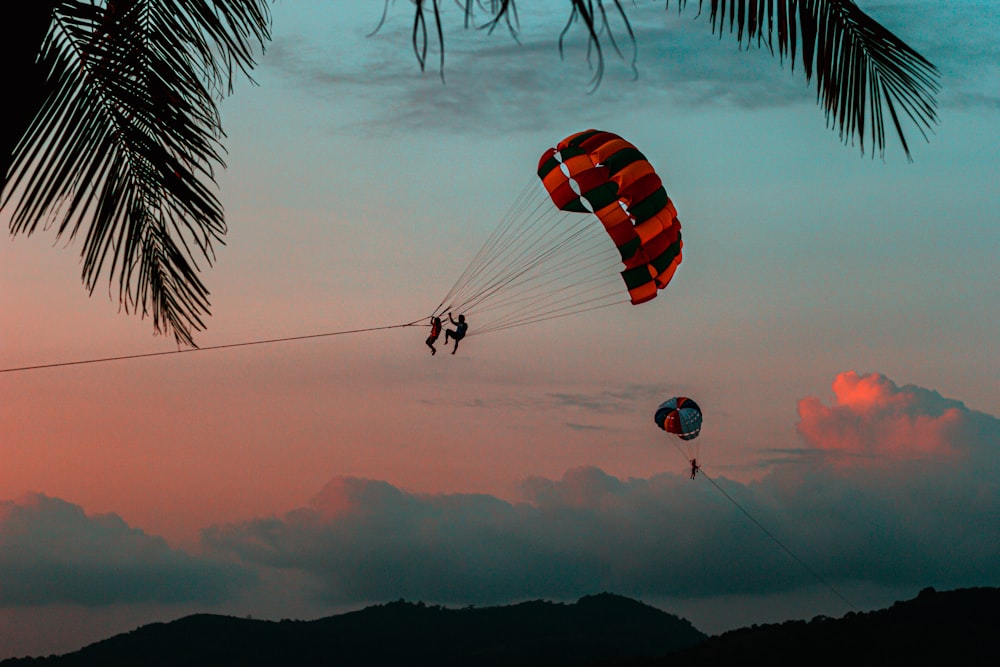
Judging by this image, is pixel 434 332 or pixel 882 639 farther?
pixel 882 639

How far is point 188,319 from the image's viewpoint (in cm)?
810

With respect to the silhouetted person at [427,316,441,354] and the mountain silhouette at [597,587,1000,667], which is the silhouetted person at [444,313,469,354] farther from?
the mountain silhouette at [597,587,1000,667]

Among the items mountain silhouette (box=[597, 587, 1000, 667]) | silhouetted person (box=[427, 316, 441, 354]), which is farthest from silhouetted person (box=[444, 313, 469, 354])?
mountain silhouette (box=[597, 587, 1000, 667])

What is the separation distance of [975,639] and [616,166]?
135 meters

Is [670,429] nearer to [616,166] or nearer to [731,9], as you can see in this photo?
[616,166]

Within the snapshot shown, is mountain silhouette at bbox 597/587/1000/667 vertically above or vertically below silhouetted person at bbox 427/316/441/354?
above

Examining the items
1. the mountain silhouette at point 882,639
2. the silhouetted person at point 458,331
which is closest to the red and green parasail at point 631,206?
the silhouetted person at point 458,331

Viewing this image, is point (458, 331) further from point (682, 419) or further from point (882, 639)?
point (882, 639)

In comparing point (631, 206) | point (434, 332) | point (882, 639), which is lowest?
point (434, 332)

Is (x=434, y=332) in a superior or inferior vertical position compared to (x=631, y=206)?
inferior

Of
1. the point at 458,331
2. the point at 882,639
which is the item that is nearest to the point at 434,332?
the point at 458,331

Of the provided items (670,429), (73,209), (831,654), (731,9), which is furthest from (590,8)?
(831,654)

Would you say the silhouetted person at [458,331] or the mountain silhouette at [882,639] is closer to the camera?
the silhouetted person at [458,331]

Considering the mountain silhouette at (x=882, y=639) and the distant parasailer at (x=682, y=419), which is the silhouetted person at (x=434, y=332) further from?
the mountain silhouette at (x=882, y=639)
